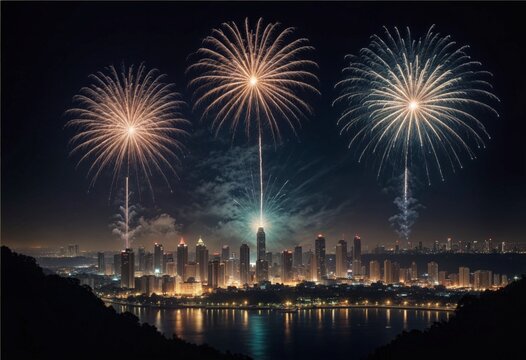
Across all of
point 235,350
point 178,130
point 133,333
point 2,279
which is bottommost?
→ point 235,350

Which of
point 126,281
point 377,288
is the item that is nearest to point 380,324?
point 377,288

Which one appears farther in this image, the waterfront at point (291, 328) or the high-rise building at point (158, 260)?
the high-rise building at point (158, 260)

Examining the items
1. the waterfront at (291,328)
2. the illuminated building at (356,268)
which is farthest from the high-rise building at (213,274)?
the illuminated building at (356,268)

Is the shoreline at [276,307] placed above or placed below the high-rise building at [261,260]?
below

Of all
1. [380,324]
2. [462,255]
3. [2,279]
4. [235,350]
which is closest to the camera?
[2,279]

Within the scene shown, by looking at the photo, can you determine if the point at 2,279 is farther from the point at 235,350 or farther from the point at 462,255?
the point at 462,255

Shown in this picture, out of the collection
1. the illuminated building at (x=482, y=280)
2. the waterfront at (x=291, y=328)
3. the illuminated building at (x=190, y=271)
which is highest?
the illuminated building at (x=190, y=271)

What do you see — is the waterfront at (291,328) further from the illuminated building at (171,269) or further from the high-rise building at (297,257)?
the high-rise building at (297,257)

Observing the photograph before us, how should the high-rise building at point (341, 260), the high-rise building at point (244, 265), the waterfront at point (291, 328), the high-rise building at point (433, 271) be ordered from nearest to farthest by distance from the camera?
the waterfront at point (291, 328), the high-rise building at point (244, 265), the high-rise building at point (433, 271), the high-rise building at point (341, 260)

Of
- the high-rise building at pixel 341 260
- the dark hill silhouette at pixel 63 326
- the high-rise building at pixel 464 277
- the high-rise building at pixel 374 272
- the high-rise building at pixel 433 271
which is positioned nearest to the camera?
the dark hill silhouette at pixel 63 326
